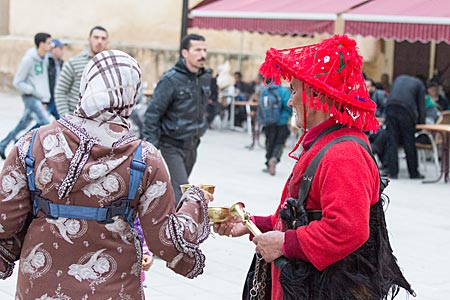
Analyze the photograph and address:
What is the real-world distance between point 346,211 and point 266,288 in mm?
649

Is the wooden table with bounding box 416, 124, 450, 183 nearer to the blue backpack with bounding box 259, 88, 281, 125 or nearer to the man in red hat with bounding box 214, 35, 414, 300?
the blue backpack with bounding box 259, 88, 281, 125

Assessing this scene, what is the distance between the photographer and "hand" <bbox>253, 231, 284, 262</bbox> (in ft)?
11.2

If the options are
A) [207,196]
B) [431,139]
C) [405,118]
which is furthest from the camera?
[431,139]

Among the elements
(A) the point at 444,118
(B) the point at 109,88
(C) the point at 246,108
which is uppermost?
(B) the point at 109,88

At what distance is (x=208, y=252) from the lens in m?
7.64

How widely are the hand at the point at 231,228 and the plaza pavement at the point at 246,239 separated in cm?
30

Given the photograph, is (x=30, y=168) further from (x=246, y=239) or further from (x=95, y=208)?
(x=246, y=239)

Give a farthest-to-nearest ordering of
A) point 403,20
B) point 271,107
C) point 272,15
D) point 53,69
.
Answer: point 272,15, point 53,69, point 271,107, point 403,20

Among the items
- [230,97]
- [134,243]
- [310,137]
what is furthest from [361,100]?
[230,97]

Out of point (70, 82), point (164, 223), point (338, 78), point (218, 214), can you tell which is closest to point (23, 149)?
point (164, 223)

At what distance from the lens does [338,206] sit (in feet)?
10.6

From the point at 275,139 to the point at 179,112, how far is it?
17.8 feet

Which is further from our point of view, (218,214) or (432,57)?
(432,57)

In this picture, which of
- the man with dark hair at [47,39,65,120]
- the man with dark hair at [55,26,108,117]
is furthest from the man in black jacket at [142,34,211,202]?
the man with dark hair at [47,39,65,120]
